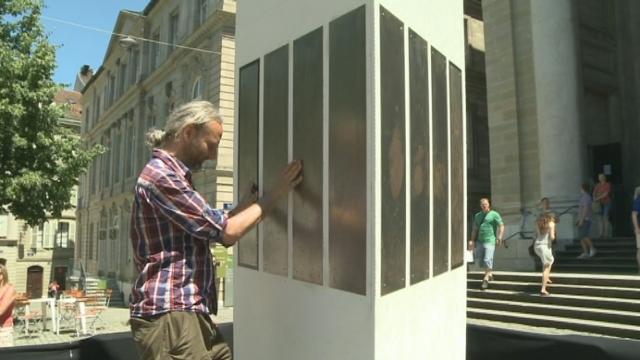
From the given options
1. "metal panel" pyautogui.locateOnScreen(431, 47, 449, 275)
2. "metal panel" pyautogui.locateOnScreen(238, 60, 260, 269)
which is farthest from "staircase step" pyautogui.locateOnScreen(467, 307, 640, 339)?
"metal panel" pyautogui.locateOnScreen(238, 60, 260, 269)

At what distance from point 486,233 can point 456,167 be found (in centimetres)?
881

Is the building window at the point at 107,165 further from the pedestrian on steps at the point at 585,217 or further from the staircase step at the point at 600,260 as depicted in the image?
the pedestrian on steps at the point at 585,217

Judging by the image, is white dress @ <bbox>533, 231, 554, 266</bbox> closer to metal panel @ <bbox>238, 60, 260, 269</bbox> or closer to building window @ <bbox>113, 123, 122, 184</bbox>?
metal panel @ <bbox>238, 60, 260, 269</bbox>

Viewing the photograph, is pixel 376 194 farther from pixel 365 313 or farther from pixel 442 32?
pixel 442 32

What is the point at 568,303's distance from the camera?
1037cm

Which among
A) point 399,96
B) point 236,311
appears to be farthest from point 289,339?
point 399,96

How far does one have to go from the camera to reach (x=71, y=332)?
1638 centimetres

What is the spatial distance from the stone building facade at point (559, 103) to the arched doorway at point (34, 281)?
48475 mm

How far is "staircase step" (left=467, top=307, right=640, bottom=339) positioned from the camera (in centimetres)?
862

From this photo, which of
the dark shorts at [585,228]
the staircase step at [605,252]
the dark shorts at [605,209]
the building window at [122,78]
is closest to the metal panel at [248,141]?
the staircase step at [605,252]

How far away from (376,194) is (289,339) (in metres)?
1.00

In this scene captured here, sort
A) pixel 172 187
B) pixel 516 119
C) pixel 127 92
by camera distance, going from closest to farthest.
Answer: pixel 172 187 → pixel 516 119 → pixel 127 92

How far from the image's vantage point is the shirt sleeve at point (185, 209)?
2365 mm

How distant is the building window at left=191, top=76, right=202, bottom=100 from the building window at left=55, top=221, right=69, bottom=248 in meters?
36.8
